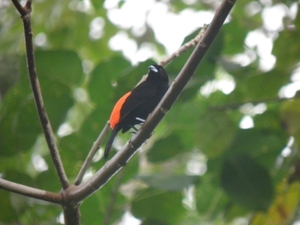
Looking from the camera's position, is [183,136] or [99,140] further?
[183,136]

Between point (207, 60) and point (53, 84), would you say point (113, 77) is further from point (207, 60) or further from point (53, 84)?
point (207, 60)

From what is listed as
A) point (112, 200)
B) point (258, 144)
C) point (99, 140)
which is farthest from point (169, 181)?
point (99, 140)

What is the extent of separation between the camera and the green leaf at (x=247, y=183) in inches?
112

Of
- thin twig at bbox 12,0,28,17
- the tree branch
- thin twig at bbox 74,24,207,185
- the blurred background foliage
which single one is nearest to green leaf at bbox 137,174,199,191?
the blurred background foliage

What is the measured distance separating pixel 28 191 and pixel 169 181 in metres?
1.00

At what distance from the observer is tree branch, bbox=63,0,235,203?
1.65 m

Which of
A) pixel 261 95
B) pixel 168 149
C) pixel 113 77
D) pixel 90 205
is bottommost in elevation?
pixel 90 205

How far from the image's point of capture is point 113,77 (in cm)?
287

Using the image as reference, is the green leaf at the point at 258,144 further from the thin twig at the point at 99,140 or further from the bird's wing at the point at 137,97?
the bird's wing at the point at 137,97

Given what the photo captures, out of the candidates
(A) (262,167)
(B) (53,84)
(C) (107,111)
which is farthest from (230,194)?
(B) (53,84)

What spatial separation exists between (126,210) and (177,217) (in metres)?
0.32

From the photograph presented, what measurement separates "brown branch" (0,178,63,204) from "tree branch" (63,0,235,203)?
0.05 m

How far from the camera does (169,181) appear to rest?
2.81m

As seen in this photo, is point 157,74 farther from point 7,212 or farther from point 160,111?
point 7,212
